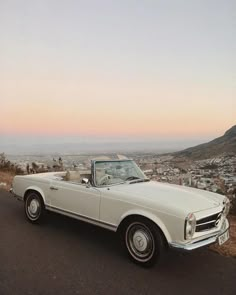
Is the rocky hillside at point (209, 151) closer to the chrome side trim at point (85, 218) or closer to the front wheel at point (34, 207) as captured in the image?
the front wheel at point (34, 207)

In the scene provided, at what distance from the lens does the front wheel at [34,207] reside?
5.85 metres

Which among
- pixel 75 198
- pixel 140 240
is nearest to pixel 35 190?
pixel 75 198

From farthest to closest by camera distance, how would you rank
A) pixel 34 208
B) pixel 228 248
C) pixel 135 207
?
1. pixel 34 208
2. pixel 228 248
3. pixel 135 207

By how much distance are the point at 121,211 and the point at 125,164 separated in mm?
1439

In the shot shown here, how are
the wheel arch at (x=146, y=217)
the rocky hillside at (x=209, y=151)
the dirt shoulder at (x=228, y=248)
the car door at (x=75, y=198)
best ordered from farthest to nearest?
the rocky hillside at (x=209, y=151) < the car door at (x=75, y=198) < the dirt shoulder at (x=228, y=248) < the wheel arch at (x=146, y=217)

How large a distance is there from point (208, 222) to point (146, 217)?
839 millimetres

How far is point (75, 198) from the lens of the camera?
522 centimetres

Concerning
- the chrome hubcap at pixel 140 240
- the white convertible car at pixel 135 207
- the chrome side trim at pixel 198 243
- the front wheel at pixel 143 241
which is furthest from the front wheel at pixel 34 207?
the chrome side trim at pixel 198 243

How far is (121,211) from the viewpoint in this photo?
4.51 meters

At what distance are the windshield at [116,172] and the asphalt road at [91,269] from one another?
3.14 feet

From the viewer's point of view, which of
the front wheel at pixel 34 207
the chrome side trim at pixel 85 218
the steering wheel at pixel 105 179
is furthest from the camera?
the front wheel at pixel 34 207

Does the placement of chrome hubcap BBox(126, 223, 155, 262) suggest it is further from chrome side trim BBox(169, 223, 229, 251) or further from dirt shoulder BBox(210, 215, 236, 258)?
dirt shoulder BBox(210, 215, 236, 258)

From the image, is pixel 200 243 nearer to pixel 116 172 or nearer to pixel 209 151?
pixel 116 172

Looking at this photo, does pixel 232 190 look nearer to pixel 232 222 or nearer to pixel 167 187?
pixel 232 222
